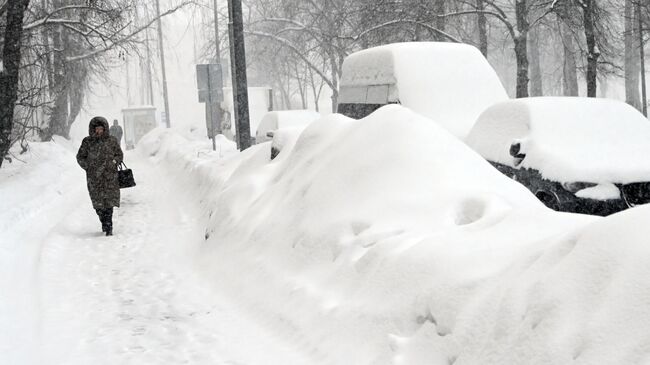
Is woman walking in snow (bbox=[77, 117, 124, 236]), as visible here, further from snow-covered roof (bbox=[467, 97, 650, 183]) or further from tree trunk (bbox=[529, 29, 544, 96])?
tree trunk (bbox=[529, 29, 544, 96])

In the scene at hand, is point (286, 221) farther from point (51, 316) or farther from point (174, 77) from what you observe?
point (174, 77)

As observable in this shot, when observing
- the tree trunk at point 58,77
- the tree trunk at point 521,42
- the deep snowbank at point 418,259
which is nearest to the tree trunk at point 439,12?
the tree trunk at point 521,42

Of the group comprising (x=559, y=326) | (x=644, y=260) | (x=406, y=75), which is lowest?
(x=559, y=326)

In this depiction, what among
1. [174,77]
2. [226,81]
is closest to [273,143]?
[226,81]

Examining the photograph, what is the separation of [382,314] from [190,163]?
40.7 ft

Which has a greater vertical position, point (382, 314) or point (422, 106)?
point (422, 106)

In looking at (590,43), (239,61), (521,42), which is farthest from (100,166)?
(521,42)

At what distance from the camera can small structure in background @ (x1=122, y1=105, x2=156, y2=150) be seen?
4434cm

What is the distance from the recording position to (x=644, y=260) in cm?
316

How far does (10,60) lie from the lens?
1279cm

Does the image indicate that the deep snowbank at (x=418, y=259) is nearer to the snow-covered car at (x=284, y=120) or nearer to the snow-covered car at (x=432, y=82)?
the snow-covered car at (x=432, y=82)

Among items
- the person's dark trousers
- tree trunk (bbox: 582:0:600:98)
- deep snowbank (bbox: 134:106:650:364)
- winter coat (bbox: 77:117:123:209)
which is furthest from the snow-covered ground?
tree trunk (bbox: 582:0:600:98)

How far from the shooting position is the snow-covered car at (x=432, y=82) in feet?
35.1

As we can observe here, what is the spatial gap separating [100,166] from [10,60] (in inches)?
159
